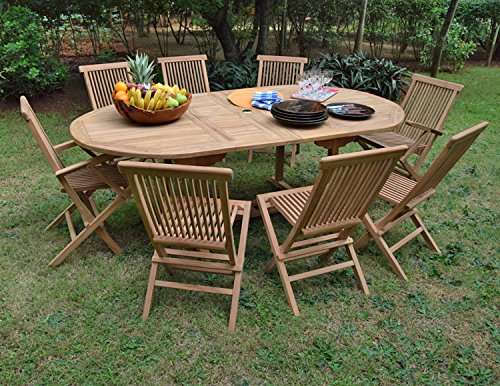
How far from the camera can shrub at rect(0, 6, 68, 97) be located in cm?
559

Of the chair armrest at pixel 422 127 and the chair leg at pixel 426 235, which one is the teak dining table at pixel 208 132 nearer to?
the chair armrest at pixel 422 127

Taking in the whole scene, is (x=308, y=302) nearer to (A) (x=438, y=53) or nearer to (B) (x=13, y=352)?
(B) (x=13, y=352)

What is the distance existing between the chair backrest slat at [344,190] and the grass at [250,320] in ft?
1.75

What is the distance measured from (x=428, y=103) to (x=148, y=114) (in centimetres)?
264

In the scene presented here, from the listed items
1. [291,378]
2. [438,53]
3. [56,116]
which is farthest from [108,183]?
[438,53]

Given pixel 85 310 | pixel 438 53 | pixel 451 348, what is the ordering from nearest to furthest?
pixel 451 348, pixel 85 310, pixel 438 53

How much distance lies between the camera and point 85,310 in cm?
263

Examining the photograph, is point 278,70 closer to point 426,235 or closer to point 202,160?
point 202,160

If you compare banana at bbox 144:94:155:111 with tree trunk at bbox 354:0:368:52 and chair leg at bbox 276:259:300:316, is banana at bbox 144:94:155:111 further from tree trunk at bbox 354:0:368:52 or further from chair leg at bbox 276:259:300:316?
tree trunk at bbox 354:0:368:52

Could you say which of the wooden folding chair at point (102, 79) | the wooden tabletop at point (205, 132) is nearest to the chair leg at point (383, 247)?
the wooden tabletop at point (205, 132)

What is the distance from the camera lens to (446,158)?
2627 mm

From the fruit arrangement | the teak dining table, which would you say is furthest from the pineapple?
the teak dining table

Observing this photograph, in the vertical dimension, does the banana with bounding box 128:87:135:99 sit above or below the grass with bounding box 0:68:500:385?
above

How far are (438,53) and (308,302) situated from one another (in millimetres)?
6299
